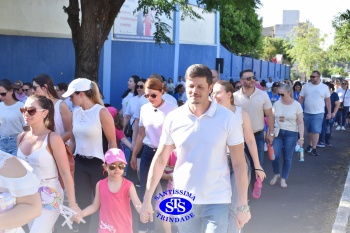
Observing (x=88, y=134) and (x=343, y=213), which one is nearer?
(x=88, y=134)

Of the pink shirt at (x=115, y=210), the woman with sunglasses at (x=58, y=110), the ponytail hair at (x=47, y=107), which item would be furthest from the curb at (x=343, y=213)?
the ponytail hair at (x=47, y=107)

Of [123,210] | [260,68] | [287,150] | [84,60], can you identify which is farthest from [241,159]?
[260,68]

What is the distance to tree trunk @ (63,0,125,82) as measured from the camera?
32.8 feet

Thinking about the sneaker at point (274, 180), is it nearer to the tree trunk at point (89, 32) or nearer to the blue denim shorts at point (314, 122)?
the blue denim shorts at point (314, 122)

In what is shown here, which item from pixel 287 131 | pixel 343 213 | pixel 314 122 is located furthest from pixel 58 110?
pixel 314 122

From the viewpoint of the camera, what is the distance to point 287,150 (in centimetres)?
871

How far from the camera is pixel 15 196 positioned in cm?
254

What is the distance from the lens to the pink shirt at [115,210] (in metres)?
4.63

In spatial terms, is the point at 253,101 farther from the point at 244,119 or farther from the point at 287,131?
the point at 244,119

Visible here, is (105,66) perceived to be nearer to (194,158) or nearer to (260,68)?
(194,158)

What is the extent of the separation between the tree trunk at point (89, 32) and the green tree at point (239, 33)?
2731cm

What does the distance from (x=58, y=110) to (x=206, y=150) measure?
245cm

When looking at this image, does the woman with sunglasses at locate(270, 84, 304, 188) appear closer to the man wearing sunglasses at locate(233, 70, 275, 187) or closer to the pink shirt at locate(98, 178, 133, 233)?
the man wearing sunglasses at locate(233, 70, 275, 187)

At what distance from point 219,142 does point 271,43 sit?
70.1 m
